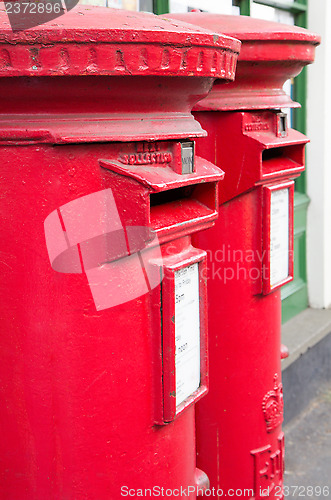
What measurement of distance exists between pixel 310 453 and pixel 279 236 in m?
1.72

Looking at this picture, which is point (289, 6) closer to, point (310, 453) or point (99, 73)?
point (310, 453)

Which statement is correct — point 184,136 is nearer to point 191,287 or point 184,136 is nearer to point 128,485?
point 191,287

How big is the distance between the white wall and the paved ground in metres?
0.86

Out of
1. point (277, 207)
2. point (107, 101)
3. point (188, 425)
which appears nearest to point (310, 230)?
point (277, 207)

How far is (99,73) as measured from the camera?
1.00m

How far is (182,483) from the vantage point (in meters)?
1.33

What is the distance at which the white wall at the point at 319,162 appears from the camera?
411cm

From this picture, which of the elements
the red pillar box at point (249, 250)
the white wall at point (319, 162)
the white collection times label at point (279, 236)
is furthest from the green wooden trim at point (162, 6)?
the white wall at point (319, 162)

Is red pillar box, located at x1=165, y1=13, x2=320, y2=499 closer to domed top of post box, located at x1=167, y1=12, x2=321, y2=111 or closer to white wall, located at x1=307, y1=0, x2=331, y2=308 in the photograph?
domed top of post box, located at x1=167, y1=12, x2=321, y2=111

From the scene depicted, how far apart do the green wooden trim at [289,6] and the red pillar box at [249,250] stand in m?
1.98

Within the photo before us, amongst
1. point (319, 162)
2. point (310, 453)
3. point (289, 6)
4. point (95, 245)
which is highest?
point (289, 6)

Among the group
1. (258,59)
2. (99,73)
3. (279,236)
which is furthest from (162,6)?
(99,73)

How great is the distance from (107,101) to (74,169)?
13 centimetres

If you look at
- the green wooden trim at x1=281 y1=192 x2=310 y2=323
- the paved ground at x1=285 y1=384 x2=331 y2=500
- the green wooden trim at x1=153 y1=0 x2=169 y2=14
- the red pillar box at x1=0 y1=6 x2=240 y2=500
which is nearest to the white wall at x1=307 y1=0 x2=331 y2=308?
the green wooden trim at x1=281 y1=192 x2=310 y2=323
